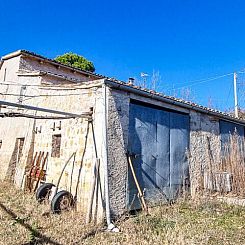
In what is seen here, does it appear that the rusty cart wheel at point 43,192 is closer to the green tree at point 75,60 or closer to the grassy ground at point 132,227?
the grassy ground at point 132,227

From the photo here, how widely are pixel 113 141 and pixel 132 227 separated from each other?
215 cm

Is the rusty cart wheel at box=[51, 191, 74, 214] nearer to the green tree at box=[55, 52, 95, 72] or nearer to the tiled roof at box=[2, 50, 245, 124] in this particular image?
the tiled roof at box=[2, 50, 245, 124]

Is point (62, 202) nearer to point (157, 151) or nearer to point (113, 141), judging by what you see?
point (113, 141)

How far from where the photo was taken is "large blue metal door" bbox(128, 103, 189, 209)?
7656 mm

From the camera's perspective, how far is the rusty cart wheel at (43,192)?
Result: 306 inches

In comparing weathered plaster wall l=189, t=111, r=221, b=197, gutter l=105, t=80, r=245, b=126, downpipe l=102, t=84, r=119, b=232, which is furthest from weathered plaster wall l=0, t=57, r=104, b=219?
weathered plaster wall l=189, t=111, r=221, b=197

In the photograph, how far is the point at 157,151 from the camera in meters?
8.32

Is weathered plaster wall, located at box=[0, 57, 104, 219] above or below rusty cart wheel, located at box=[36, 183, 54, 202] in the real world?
above

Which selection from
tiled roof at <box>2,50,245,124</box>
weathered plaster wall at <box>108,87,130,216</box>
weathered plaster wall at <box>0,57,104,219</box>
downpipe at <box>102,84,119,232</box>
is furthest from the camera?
tiled roof at <box>2,50,245,124</box>

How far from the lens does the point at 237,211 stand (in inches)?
311

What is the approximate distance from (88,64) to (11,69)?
13.4 metres

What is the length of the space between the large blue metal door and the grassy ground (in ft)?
1.98

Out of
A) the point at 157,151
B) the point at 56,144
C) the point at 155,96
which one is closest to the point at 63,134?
the point at 56,144

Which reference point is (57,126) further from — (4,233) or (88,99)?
(4,233)
